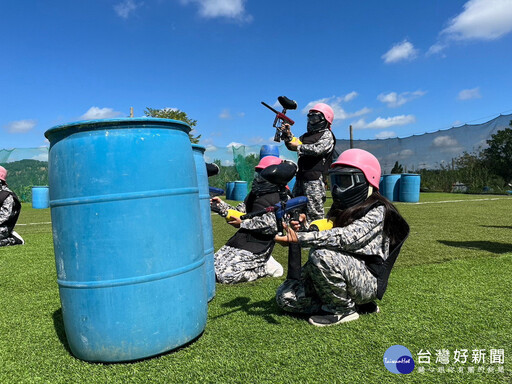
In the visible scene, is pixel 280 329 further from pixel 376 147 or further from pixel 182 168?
pixel 376 147

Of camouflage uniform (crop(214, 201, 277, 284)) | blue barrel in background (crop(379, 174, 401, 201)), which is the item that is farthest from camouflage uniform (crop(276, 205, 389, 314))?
blue barrel in background (crop(379, 174, 401, 201))

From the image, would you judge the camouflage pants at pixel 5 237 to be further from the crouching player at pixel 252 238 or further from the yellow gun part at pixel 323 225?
the yellow gun part at pixel 323 225

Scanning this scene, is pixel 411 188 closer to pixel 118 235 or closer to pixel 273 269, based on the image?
pixel 273 269

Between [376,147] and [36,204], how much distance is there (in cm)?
2277

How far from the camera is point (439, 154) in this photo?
25391mm

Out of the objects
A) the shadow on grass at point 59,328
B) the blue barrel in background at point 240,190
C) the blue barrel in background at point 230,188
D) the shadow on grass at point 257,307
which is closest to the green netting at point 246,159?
the blue barrel in background at point 230,188

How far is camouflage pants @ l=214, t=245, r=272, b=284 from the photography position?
3951mm

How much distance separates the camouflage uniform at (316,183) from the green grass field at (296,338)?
98cm

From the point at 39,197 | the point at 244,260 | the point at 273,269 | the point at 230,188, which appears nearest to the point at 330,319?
the point at 244,260

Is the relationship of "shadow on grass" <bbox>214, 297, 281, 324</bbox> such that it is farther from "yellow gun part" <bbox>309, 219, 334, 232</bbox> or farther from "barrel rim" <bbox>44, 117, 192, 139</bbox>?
"barrel rim" <bbox>44, 117, 192, 139</bbox>

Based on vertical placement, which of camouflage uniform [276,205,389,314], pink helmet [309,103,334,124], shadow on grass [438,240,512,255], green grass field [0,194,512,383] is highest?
pink helmet [309,103,334,124]

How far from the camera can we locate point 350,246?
2.54 m

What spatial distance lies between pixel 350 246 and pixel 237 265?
1.77 metres

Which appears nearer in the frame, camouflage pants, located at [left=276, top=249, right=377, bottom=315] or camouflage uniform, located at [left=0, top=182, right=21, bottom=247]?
camouflage pants, located at [left=276, top=249, right=377, bottom=315]
